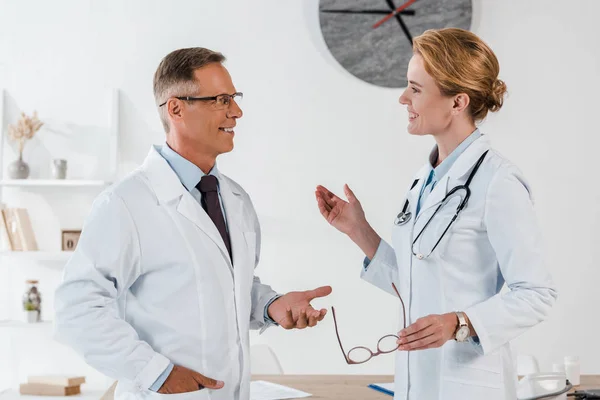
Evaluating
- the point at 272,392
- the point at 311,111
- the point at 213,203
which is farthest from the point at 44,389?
the point at 213,203

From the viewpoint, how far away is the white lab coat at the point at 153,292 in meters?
1.56

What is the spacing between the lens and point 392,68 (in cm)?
400

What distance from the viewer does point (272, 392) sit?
2463mm

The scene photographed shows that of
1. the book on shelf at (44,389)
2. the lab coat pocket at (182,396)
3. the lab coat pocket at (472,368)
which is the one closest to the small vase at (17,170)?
the book on shelf at (44,389)

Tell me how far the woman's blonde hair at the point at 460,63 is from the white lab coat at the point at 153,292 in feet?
2.12

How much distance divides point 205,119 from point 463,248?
70 centimetres

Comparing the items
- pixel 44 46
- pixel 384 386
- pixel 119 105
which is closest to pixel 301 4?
pixel 119 105

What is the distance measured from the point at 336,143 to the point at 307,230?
50cm

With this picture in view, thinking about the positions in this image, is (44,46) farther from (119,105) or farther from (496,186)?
(496,186)

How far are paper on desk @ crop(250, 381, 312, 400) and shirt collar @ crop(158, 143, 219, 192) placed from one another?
0.89 metres

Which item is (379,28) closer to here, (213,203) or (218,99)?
(218,99)

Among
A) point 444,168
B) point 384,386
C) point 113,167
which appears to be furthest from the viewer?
point 113,167

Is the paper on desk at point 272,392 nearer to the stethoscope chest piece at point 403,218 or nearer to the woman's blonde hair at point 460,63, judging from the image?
the stethoscope chest piece at point 403,218

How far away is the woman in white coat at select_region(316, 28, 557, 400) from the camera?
165 cm
